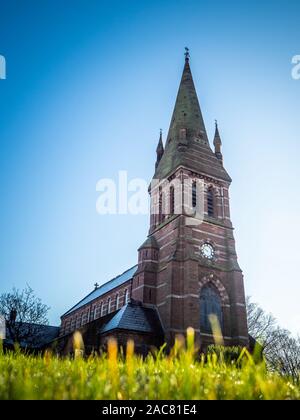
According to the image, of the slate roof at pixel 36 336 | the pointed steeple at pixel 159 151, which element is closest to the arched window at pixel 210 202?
the pointed steeple at pixel 159 151

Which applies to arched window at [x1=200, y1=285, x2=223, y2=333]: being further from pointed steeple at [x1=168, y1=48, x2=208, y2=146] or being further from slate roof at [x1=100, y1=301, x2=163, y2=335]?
pointed steeple at [x1=168, y1=48, x2=208, y2=146]

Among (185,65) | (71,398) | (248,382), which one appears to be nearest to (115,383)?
(71,398)

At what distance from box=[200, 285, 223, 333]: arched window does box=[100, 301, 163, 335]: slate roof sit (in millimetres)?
3604

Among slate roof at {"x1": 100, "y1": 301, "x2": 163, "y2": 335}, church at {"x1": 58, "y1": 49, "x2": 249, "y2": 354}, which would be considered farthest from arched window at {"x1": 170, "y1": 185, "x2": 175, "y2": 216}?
slate roof at {"x1": 100, "y1": 301, "x2": 163, "y2": 335}

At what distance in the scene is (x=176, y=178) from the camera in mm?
33562

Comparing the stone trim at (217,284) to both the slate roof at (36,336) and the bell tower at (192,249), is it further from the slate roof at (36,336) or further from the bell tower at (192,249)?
the slate roof at (36,336)

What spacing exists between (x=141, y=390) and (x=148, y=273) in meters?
26.9

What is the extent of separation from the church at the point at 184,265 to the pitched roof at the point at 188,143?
142mm

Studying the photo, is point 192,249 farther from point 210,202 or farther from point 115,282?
point 115,282

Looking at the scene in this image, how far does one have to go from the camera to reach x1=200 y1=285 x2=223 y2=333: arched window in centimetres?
2677

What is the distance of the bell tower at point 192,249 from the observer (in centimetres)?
2638

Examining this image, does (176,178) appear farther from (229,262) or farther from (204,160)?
(229,262)

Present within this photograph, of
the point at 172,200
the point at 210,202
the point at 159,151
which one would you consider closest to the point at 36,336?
the point at 172,200

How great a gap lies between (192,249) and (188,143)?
13472 millimetres
